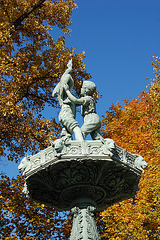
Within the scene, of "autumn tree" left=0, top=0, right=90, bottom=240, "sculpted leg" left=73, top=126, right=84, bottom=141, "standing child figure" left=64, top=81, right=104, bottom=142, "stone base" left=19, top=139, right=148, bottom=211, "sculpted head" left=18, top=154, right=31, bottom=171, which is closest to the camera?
"stone base" left=19, top=139, right=148, bottom=211

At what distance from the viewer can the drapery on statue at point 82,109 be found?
258 inches

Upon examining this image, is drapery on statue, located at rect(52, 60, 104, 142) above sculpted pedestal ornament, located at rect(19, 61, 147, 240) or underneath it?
above

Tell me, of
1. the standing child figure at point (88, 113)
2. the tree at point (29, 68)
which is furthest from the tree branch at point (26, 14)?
the standing child figure at point (88, 113)

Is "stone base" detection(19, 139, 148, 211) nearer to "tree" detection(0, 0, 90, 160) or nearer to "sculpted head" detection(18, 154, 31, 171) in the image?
"sculpted head" detection(18, 154, 31, 171)

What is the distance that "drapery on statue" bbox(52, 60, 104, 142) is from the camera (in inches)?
258

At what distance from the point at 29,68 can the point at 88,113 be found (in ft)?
24.6

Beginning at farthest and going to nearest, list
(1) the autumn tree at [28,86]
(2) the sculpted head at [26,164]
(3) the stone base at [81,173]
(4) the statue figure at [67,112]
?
(1) the autumn tree at [28,86]
(4) the statue figure at [67,112]
(2) the sculpted head at [26,164]
(3) the stone base at [81,173]

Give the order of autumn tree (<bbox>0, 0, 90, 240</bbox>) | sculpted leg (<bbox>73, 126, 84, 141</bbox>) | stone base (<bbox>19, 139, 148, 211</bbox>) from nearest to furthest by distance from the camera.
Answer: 1. stone base (<bbox>19, 139, 148, 211</bbox>)
2. sculpted leg (<bbox>73, 126, 84, 141</bbox>)
3. autumn tree (<bbox>0, 0, 90, 240</bbox>)

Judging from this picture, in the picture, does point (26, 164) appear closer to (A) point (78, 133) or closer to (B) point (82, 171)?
(B) point (82, 171)

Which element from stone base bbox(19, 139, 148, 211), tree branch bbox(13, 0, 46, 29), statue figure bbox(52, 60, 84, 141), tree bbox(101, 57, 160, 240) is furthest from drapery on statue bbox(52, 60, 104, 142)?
tree branch bbox(13, 0, 46, 29)

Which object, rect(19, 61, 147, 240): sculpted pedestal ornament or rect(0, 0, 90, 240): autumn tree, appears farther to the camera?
rect(0, 0, 90, 240): autumn tree

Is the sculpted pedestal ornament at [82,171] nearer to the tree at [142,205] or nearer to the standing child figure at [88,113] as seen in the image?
the standing child figure at [88,113]

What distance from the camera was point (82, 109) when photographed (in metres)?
7.02

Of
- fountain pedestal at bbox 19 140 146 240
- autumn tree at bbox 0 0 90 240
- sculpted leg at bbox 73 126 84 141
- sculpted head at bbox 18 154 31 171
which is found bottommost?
fountain pedestal at bbox 19 140 146 240
